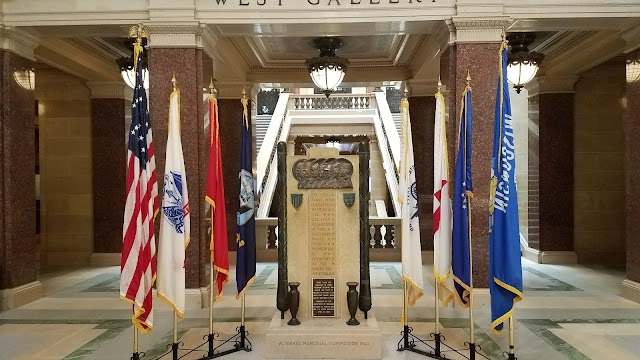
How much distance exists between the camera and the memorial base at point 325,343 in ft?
16.4

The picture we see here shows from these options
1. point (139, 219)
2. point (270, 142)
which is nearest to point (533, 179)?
point (139, 219)

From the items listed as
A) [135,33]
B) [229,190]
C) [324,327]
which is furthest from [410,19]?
[229,190]

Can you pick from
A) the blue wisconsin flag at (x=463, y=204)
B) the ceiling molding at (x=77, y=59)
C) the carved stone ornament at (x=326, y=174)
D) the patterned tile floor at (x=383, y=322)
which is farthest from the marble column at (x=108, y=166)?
the blue wisconsin flag at (x=463, y=204)

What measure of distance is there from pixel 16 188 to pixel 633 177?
32.9ft

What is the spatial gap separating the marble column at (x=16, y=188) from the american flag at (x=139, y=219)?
4046mm

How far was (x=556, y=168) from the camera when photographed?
10.8m

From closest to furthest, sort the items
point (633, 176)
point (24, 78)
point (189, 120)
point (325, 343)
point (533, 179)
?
point (325, 343) < point (189, 120) < point (633, 176) < point (24, 78) < point (533, 179)

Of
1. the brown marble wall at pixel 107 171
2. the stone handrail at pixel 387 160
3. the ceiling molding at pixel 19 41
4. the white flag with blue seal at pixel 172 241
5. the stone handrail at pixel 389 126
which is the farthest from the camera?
the stone handrail at pixel 389 126

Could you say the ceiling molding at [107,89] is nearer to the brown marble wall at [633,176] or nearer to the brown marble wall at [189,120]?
the brown marble wall at [189,120]

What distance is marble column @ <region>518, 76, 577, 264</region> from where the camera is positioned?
10758 millimetres

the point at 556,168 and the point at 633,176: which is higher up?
the point at 556,168

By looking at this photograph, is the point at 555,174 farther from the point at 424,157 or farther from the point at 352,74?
the point at 352,74

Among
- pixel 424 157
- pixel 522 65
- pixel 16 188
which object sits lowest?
pixel 16 188

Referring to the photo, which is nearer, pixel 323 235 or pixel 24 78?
pixel 323 235
